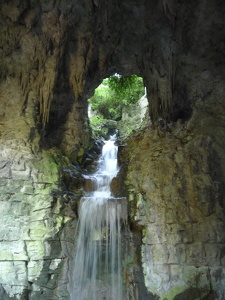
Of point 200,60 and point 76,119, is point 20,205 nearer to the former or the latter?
point 76,119

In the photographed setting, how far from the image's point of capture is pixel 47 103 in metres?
7.77

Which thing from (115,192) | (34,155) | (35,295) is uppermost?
(34,155)

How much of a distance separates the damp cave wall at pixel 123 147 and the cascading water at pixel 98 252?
0.98ft

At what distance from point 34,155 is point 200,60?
6.50 metres

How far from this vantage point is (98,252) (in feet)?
20.5

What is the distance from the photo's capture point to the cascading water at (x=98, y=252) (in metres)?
6.09

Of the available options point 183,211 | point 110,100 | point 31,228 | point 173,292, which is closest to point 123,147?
point 183,211

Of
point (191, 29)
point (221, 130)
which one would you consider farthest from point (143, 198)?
point (191, 29)

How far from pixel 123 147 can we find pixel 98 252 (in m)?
4.46

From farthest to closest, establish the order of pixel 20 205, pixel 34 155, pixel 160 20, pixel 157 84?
pixel 157 84, pixel 160 20, pixel 34 155, pixel 20 205

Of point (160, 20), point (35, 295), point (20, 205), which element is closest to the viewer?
point (35, 295)

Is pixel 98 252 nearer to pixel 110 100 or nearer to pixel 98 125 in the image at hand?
pixel 98 125

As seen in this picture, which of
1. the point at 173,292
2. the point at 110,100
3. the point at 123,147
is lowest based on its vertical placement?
the point at 173,292

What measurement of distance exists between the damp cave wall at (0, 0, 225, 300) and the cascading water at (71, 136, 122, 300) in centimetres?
30
